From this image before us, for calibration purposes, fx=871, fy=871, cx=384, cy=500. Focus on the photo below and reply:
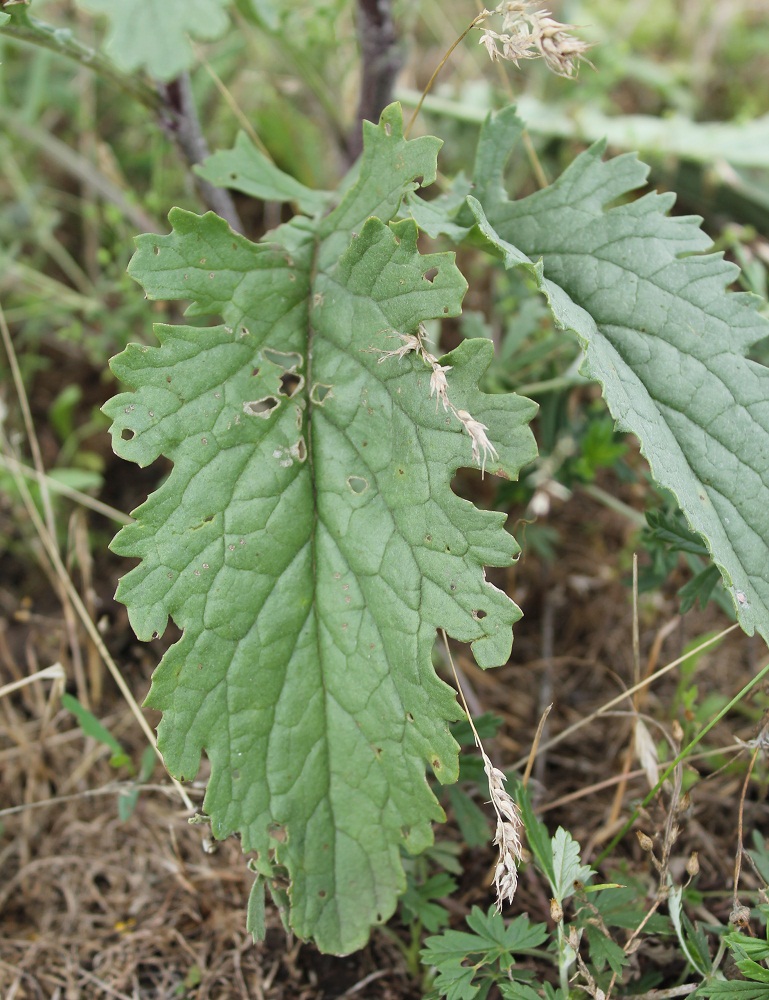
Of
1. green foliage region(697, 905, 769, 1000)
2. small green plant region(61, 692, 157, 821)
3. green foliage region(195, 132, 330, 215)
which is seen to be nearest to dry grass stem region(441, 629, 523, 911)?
green foliage region(697, 905, 769, 1000)

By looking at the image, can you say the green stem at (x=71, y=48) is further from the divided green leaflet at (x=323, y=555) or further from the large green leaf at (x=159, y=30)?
the divided green leaflet at (x=323, y=555)

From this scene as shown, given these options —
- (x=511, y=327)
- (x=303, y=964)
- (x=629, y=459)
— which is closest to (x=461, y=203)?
(x=511, y=327)

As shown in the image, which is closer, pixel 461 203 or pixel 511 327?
pixel 461 203

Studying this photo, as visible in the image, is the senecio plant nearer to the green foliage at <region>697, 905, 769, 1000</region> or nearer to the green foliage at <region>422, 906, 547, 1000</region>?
the green foliage at <region>422, 906, 547, 1000</region>

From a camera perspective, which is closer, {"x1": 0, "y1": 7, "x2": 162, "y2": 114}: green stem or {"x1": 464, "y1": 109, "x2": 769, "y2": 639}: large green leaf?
{"x1": 464, "y1": 109, "x2": 769, "y2": 639}: large green leaf

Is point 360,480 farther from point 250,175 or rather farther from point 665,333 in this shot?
point 250,175

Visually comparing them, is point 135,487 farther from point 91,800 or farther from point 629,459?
point 629,459
